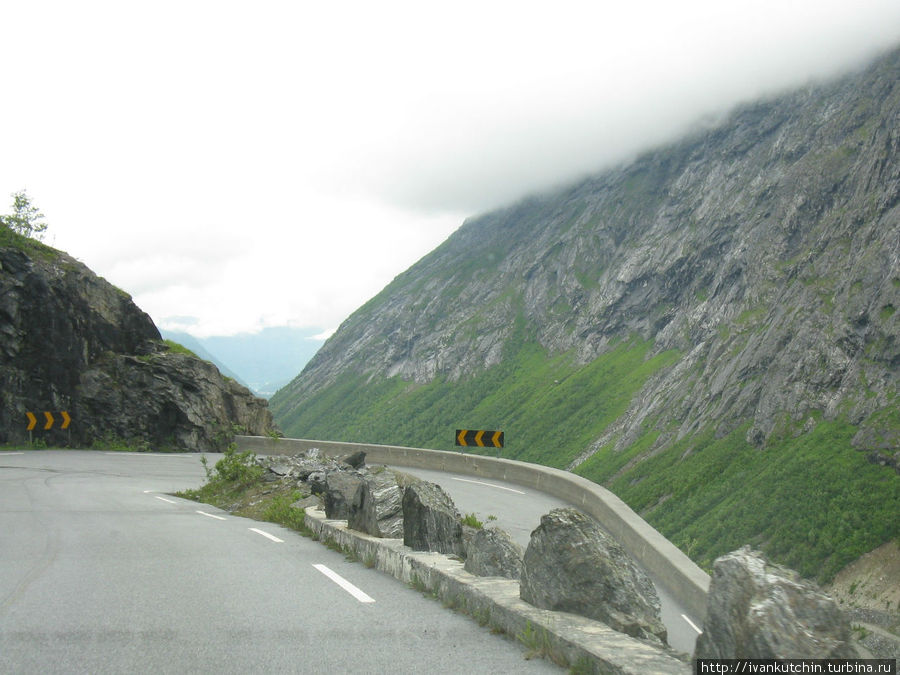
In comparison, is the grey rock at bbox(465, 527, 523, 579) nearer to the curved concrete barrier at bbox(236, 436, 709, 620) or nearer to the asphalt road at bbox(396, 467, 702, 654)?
the asphalt road at bbox(396, 467, 702, 654)

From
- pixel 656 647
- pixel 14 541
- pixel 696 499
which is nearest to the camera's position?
pixel 656 647

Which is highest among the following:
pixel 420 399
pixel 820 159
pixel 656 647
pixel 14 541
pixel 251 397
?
pixel 820 159

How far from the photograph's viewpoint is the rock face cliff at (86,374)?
39.9 metres

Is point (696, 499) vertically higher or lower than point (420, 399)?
lower

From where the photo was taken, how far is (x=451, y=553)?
31.3 feet

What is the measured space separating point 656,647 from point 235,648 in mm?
3119

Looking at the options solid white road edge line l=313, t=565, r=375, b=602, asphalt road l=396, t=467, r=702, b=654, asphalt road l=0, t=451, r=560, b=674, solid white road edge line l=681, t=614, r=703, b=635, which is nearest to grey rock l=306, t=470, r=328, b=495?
asphalt road l=396, t=467, r=702, b=654

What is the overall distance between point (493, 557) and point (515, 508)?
9549 millimetres

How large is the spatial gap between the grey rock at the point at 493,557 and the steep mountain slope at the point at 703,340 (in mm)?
17663

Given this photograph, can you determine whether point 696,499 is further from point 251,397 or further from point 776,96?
point 776,96

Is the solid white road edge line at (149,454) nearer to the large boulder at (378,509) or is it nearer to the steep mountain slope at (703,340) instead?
the steep mountain slope at (703,340)

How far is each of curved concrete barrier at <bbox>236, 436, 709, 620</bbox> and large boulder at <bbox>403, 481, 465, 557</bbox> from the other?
2.96 metres

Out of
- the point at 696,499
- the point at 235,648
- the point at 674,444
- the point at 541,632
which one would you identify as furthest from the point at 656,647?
the point at 674,444

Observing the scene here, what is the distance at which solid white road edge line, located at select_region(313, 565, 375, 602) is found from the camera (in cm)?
735
